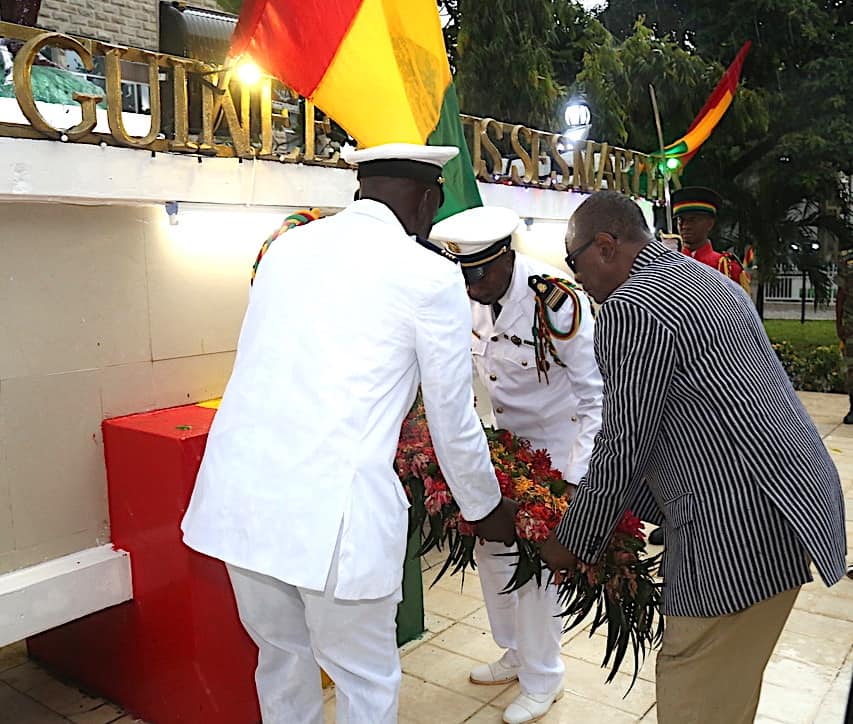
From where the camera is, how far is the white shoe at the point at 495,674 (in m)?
3.64

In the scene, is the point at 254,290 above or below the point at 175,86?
below

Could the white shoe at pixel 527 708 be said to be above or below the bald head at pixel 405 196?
below

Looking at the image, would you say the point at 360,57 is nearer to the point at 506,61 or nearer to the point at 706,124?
the point at 506,61

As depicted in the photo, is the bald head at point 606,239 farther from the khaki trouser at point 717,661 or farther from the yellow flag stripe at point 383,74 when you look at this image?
the yellow flag stripe at point 383,74

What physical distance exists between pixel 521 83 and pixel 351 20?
652 centimetres

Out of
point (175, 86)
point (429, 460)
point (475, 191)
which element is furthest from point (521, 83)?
point (429, 460)

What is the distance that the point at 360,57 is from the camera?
3.54 meters

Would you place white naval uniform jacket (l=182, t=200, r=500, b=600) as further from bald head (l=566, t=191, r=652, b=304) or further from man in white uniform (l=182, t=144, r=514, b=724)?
bald head (l=566, t=191, r=652, b=304)

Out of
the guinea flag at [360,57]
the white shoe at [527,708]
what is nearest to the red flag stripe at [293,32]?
the guinea flag at [360,57]

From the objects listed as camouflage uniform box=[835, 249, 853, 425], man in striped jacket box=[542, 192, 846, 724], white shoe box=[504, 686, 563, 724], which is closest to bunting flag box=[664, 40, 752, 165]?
camouflage uniform box=[835, 249, 853, 425]

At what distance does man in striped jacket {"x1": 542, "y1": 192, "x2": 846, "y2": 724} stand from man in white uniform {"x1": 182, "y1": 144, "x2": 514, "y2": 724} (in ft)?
1.27

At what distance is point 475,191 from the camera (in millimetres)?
4184

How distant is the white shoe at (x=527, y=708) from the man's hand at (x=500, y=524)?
3.80ft

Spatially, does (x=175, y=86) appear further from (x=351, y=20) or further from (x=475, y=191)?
(x=475, y=191)
